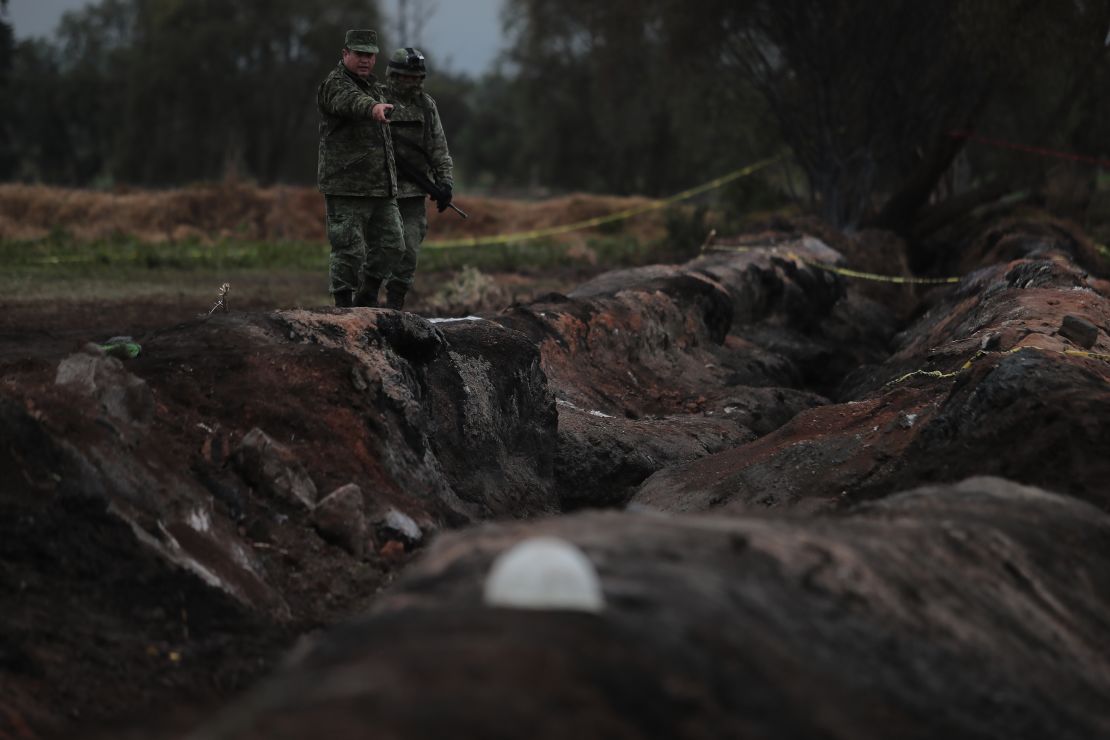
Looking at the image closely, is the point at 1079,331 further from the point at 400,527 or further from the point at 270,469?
the point at 270,469

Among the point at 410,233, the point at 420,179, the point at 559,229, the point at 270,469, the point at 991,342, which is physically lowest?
the point at 559,229

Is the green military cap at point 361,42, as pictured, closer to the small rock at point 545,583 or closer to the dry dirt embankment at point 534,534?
the dry dirt embankment at point 534,534

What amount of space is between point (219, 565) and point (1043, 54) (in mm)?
21305

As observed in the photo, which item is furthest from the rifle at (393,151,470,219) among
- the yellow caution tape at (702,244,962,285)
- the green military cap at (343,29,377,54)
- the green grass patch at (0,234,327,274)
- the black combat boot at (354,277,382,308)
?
the yellow caution tape at (702,244,962,285)

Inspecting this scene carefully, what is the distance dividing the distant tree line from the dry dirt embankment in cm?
1623

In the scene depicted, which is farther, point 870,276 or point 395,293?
point 870,276

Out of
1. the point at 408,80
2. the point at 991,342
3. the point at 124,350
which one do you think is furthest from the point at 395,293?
the point at 991,342

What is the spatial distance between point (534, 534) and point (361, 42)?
6.28 meters

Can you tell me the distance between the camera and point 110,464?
5.57m

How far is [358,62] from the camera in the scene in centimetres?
925

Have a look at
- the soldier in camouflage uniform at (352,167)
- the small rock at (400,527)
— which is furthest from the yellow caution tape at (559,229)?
the small rock at (400,527)

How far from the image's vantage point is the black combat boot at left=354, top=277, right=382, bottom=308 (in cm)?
959

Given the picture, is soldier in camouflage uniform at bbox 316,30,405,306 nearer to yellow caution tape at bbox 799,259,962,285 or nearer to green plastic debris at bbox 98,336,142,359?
green plastic debris at bbox 98,336,142,359

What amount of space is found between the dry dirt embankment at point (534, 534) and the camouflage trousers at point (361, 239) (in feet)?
2.53
